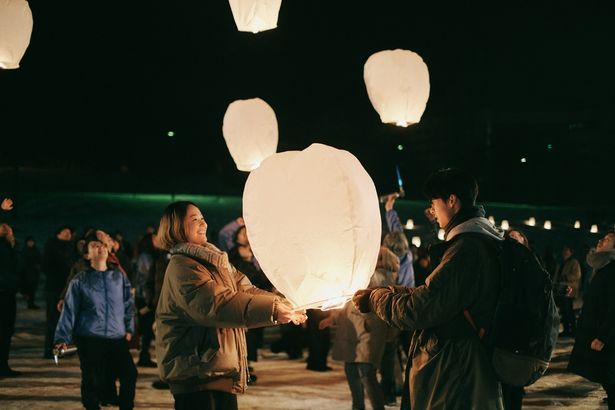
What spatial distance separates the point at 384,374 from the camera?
7.63 m

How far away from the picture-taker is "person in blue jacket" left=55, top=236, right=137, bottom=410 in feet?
20.5

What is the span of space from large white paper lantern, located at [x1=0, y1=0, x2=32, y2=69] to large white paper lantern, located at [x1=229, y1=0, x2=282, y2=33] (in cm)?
224

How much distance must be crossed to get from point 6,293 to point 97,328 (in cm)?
297

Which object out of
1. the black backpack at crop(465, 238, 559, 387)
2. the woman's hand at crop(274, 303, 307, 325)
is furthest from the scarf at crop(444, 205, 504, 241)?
the woman's hand at crop(274, 303, 307, 325)

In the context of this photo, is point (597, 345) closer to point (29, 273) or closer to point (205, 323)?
point (205, 323)

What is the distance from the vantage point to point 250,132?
31.9 feet

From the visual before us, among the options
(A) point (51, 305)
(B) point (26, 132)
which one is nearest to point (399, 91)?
(A) point (51, 305)

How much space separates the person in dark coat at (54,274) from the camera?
9.85 metres

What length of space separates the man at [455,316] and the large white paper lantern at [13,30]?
15.3 ft

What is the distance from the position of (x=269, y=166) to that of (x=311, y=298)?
2.07 ft

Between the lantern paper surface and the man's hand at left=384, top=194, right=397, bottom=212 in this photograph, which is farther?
the man's hand at left=384, top=194, right=397, bottom=212

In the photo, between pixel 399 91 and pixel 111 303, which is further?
pixel 399 91

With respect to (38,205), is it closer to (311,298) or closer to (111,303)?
(111,303)

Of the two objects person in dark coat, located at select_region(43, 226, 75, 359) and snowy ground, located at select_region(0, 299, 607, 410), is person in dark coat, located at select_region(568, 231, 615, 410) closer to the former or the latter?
snowy ground, located at select_region(0, 299, 607, 410)
